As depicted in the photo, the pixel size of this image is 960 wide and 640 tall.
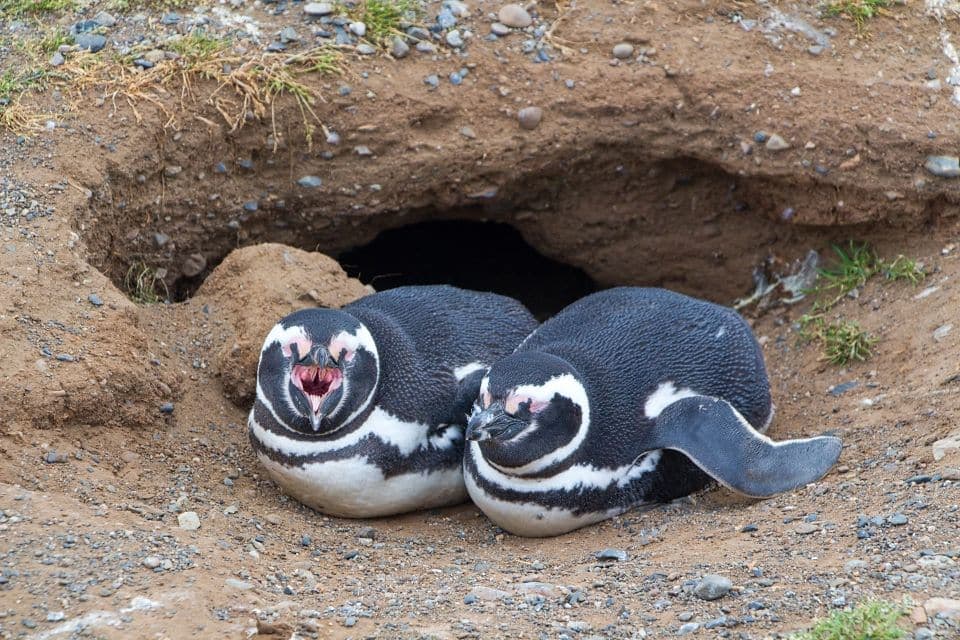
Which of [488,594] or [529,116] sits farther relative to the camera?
[529,116]

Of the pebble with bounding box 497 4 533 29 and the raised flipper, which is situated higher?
the pebble with bounding box 497 4 533 29

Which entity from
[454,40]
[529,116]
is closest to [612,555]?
[529,116]

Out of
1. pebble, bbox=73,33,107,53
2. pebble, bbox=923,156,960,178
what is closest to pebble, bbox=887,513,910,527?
pebble, bbox=923,156,960,178

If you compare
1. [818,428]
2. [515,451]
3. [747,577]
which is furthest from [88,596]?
[818,428]

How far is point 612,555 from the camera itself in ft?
11.2

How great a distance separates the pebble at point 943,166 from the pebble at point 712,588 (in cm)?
238

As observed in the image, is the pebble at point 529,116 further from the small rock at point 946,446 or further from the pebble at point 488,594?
the pebble at point 488,594

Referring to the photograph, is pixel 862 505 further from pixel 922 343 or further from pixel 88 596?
pixel 88 596

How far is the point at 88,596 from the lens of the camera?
272 cm

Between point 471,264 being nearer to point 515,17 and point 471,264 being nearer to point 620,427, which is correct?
point 515,17

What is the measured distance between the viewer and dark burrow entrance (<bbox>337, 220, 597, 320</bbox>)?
584cm

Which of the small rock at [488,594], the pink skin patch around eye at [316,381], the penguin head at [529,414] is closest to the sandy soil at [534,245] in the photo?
the small rock at [488,594]

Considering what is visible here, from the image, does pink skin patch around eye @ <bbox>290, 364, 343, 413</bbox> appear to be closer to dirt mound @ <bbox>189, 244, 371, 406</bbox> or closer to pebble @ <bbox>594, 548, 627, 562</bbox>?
dirt mound @ <bbox>189, 244, 371, 406</bbox>

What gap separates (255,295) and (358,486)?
973 mm
